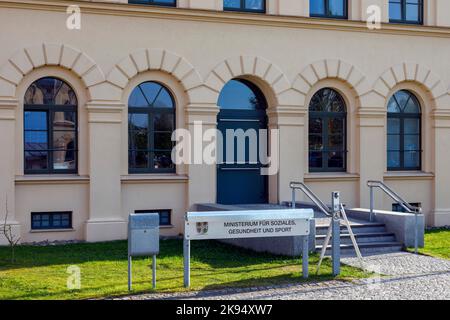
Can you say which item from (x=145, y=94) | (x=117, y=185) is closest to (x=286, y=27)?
(x=145, y=94)

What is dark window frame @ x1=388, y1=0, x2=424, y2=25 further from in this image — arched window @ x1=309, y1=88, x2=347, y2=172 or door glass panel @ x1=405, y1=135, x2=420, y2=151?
door glass panel @ x1=405, y1=135, x2=420, y2=151

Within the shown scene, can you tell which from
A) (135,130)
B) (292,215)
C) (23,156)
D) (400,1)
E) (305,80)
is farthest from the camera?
(400,1)

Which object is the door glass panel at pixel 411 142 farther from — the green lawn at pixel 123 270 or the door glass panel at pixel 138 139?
the door glass panel at pixel 138 139

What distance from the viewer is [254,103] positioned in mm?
18828

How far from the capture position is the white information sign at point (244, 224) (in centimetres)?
1089

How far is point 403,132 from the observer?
20.0 metres

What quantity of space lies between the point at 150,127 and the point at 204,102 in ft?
4.89

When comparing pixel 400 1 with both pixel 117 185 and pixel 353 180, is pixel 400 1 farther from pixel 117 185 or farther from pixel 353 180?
pixel 117 185

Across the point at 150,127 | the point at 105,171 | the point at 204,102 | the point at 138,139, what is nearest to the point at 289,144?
the point at 204,102

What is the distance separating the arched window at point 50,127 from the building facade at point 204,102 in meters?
0.03

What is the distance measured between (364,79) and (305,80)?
180 centimetres

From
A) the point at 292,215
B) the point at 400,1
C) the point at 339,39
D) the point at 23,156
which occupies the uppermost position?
the point at 400,1

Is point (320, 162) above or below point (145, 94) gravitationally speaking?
below

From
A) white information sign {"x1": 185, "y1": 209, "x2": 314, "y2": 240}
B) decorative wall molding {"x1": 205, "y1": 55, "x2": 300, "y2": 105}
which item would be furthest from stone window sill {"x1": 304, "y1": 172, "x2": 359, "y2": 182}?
white information sign {"x1": 185, "y1": 209, "x2": 314, "y2": 240}
